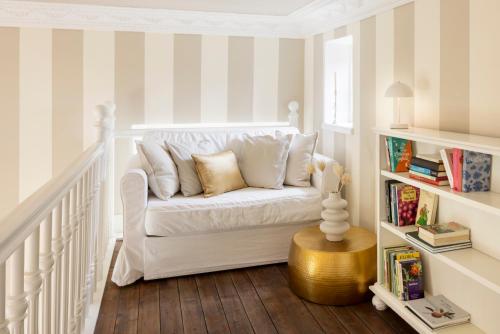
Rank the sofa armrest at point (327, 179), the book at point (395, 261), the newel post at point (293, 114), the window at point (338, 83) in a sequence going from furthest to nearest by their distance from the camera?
the newel post at point (293, 114) < the window at point (338, 83) < the sofa armrest at point (327, 179) < the book at point (395, 261)

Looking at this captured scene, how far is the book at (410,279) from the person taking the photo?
243 centimetres

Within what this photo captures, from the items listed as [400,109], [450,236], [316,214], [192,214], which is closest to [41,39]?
[192,214]

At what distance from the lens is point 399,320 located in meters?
2.49

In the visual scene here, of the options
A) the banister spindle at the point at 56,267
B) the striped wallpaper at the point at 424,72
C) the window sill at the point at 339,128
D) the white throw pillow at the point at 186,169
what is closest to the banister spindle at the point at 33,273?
the banister spindle at the point at 56,267

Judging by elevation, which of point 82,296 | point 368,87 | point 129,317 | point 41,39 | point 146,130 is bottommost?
point 129,317

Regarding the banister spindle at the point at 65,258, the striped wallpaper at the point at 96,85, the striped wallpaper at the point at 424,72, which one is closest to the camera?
the banister spindle at the point at 65,258

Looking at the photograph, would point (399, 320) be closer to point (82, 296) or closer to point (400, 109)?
point (400, 109)

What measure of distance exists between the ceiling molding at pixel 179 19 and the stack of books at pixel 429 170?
1.41 m

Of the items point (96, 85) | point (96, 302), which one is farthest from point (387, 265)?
point (96, 85)

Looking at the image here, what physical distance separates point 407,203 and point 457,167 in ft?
1.67

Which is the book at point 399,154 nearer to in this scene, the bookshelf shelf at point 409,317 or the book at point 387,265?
the book at point 387,265

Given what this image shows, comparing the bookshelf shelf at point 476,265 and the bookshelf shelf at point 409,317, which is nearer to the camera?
the bookshelf shelf at point 476,265

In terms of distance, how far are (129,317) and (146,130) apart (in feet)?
6.23

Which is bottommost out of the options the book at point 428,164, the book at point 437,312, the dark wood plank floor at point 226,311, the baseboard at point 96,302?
the dark wood plank floor at point 226,311
